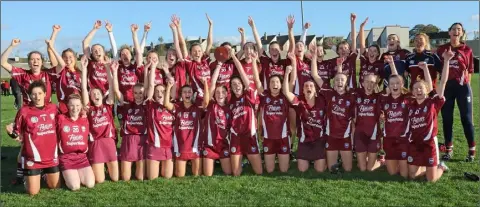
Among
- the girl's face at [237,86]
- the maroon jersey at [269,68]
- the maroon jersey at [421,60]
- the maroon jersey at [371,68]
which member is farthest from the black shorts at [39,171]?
the maroon jersey at [421,60]

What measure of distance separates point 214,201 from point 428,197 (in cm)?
266

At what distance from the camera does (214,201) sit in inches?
215

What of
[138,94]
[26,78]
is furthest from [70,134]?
[26,78]

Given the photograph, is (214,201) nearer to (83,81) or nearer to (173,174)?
(173,174)

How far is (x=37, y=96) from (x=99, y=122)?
0.99 m

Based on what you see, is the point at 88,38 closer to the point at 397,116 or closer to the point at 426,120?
the point at 397,116

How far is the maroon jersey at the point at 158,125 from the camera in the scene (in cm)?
680

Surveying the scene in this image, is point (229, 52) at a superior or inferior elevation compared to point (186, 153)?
superior

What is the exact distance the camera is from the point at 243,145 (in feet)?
23.1

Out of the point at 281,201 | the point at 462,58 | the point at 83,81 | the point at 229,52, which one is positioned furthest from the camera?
the point at 229,52

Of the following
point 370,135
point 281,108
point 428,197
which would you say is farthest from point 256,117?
point 428,197

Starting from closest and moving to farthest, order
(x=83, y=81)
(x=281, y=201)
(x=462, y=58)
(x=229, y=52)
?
(x=281, y=201)
(x=83, y=81)
(x=462, y=58)
(x=229, y=52)

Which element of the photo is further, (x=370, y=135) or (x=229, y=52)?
(x=229, y=52)

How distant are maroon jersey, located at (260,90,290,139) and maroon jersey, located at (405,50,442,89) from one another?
2.19 m
